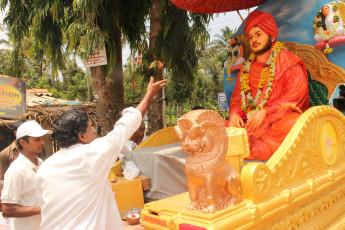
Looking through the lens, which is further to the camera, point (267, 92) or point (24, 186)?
point (267, 92)

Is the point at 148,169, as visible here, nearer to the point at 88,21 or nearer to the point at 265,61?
the point at 265,61

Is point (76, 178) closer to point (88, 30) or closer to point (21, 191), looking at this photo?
point (21, 191)

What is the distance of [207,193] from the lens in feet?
→ 6.50

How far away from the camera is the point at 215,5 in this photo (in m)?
4.51

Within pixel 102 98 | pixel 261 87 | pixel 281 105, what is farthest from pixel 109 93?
pixel 281 105

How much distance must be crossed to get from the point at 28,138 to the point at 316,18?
3826 mm

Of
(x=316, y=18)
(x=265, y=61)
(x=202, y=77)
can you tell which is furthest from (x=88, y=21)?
(x=202, y=77)

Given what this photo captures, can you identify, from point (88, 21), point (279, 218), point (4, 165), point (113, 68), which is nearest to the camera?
point (279, 218)

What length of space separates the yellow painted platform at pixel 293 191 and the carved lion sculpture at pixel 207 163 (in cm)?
9

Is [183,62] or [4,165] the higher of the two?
[183,62]

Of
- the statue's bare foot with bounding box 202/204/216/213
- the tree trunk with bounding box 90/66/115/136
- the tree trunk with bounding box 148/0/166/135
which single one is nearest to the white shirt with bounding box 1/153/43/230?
the statue's bare foot with bounding box 202/204/216/213

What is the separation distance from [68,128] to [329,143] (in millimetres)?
2799

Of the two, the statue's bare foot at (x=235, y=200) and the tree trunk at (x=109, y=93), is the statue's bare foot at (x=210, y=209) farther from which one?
the tree trunk at (x=109, y=93)

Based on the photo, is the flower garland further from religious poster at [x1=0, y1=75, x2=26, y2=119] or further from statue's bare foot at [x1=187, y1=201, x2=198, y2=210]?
religious poster at [x1=0, y1=75, x2=26, y2=119]
